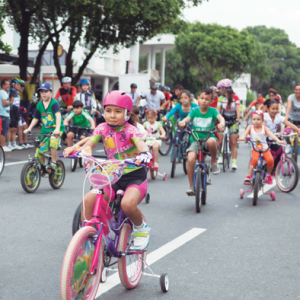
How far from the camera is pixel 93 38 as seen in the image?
22.8 m

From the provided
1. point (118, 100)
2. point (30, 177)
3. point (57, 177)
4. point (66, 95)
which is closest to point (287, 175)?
point (57, 177)

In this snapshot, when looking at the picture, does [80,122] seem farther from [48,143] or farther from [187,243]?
[187,243]

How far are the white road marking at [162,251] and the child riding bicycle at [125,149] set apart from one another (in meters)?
0.46

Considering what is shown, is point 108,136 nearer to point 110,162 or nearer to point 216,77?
point 110,162

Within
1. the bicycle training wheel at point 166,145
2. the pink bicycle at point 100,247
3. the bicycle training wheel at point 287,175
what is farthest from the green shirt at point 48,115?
the bicycle training wheel at point 166,145

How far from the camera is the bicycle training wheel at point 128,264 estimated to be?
4201 mm

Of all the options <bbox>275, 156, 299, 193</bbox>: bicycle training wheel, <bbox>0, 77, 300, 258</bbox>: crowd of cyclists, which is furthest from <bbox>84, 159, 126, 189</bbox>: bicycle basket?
<bbox>275, 156, 299, 193</bbox>: bicycle training wheel

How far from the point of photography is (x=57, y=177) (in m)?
9.45

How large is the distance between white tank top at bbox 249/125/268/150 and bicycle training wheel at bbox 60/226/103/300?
217 inches

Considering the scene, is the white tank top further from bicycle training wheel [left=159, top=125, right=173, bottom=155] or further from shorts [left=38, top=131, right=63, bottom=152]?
bicycle training wheel [left=159, top=125, right=173, bottom=155]

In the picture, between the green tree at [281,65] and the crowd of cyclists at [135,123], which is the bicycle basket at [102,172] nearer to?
the crowd of cyclists at [135,123]

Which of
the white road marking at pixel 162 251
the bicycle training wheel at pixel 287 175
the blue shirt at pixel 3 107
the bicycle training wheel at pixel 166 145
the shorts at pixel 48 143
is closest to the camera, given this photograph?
the white road marking at pixel 162 251

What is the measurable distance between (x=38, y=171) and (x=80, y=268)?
223 inches

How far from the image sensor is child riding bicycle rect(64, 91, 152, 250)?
4195 millimetres
